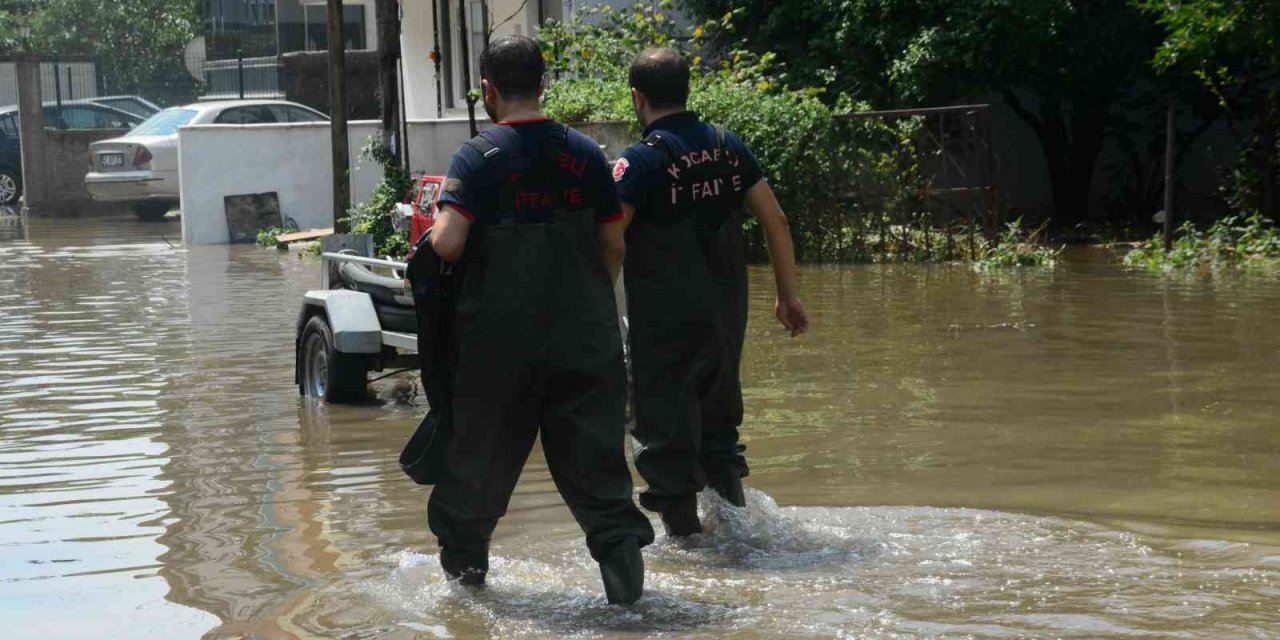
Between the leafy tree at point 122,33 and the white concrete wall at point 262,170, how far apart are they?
29.4 meters

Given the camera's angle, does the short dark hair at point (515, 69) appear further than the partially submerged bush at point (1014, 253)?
No

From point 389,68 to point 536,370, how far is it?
1441 cm

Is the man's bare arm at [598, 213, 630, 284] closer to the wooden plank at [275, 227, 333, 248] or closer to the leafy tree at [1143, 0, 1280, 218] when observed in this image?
the leafy tree at [1143, 0, 1280, 218]

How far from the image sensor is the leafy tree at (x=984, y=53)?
19125 millimetres

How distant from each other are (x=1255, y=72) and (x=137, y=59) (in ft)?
135

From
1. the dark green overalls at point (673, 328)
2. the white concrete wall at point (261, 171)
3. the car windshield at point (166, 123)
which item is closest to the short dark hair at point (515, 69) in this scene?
the dark green overalls at point (673, 328)

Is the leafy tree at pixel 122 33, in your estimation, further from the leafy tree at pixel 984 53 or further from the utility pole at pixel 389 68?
the leafy tree at pixel 984 53

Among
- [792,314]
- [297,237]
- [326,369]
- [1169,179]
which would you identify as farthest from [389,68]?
[792,314]

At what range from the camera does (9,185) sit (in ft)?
104

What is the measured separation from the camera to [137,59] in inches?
2056

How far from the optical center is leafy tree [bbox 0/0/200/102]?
51.5 m

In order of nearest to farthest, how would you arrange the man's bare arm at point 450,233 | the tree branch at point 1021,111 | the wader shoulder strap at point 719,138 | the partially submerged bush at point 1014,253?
the man's bare arm at point 450,233 → the wader shoulder strap at point 719,138 → the partially submerged bush at point 1014,253 → the tree branch at point 1021,111

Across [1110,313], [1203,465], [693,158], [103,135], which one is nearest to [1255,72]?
[1110,313]

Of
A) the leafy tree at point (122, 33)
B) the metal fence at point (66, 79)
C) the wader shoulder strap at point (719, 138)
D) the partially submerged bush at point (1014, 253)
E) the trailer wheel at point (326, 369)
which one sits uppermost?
the leafy tree at point (122, 33)
